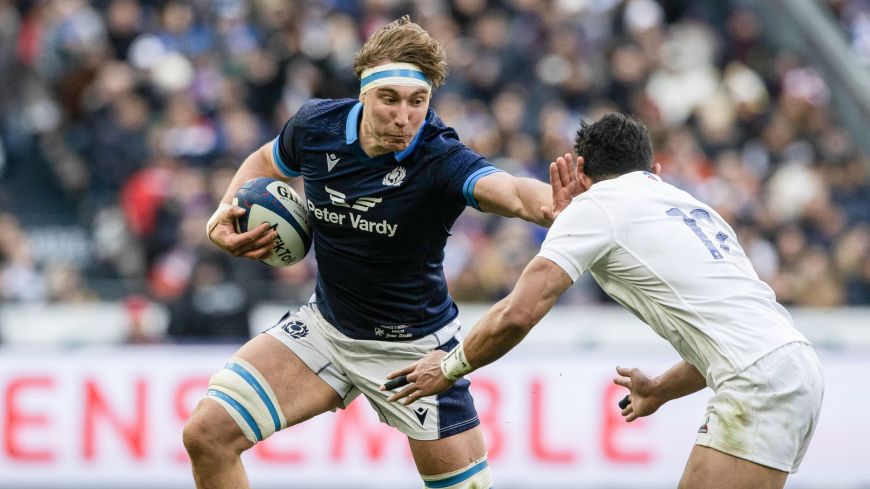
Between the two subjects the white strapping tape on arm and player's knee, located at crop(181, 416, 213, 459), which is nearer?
the white strapping tape on arm

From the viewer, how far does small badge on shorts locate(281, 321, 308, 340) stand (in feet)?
23.4

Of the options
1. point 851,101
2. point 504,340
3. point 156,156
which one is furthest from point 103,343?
point 851,101

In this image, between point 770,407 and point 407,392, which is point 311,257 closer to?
point 407,392

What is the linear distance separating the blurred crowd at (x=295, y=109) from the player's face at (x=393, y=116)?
5.96 meters

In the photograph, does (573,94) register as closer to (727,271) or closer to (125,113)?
(125,113)

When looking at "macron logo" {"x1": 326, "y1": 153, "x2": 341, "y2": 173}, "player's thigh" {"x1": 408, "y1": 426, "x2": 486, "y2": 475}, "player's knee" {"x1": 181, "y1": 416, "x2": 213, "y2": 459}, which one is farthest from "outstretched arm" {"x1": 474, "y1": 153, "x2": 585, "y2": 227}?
"player's knee" {"x1": 181, "y1": 416, "x2": 213, "y2": 459}

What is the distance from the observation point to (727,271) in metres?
5.86

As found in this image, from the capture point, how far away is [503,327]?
229 inches

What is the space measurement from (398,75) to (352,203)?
65cm

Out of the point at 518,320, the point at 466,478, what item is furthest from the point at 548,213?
the point at 466,478

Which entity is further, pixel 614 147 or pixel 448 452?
pixel 448 452

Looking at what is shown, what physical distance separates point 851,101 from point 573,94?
421cm

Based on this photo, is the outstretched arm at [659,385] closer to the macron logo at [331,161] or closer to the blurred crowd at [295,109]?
the macron logo at [331,161]

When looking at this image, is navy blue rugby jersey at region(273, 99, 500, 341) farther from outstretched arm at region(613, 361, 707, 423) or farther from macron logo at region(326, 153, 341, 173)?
outstretched arm at region(613, 361, 707, 423)
